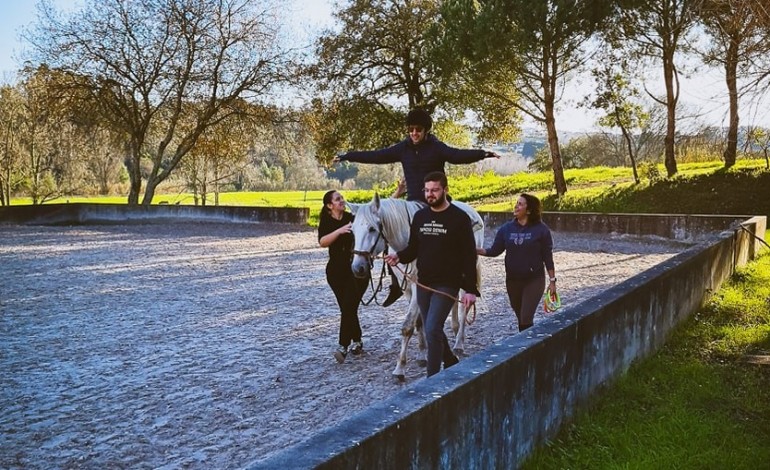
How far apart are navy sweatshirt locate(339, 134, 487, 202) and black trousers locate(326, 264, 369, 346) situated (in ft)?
3.53

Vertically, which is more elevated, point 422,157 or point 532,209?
point 422,157

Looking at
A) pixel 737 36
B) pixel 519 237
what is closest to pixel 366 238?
pixel 519 237

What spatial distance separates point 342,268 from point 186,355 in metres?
2.09

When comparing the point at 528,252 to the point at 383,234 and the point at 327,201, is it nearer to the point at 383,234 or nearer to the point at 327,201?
the point at 383,234

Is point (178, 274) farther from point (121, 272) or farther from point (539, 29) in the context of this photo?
point (539, 29)

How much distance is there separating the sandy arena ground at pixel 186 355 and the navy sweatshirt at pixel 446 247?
50.0 inches

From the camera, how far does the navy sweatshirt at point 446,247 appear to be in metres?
5.76

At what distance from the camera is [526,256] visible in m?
7.12

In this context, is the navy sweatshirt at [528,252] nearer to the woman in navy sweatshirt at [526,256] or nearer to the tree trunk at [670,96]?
the woman in navy sweatshirt at [526,256]

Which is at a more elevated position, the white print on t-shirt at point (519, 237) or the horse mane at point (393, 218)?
the horse mane at point (393, 218)

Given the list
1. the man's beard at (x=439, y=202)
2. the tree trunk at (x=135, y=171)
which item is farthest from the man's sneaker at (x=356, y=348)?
the tree trunk at (x=135, y=171)

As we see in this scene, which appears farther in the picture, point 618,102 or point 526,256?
point 618,102

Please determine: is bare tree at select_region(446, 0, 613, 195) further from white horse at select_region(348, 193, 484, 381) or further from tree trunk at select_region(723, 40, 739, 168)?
white horse at select_region(348, 193, 484, 381)

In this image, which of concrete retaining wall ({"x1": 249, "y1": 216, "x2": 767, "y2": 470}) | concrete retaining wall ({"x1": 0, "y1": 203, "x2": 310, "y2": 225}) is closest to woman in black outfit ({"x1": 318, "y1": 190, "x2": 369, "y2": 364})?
concrete retaining wall ({"x1": 249, "y1": 216, "x2": 767, "y2": 470})
